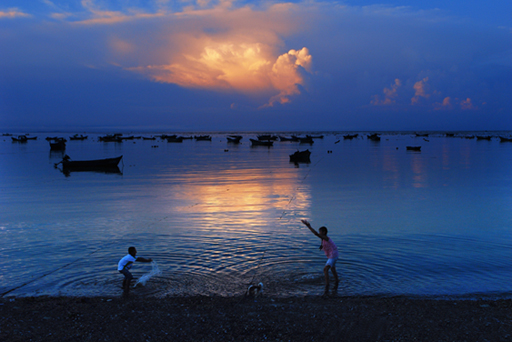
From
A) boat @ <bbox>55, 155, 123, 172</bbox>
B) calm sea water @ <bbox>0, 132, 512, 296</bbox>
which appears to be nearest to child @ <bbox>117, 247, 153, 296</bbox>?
calm sea water @ <bbox>0, 132, 512, 296</bbox>

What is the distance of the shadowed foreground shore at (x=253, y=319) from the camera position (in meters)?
6.64

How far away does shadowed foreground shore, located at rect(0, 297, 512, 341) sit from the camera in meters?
6.64

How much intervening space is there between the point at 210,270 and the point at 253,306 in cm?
292

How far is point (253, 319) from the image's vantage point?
7.26 metres

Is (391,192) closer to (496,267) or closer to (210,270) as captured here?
(496,267)

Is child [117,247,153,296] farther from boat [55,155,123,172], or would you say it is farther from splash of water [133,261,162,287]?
boat [55,155,123,172]

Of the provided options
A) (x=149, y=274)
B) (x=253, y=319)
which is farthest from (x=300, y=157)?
(x=253, y=319)

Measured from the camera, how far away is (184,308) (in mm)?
7816

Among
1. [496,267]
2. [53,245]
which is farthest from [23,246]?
[496,267]

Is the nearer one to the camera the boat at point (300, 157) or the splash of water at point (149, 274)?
the splash of water at point (149, 274)

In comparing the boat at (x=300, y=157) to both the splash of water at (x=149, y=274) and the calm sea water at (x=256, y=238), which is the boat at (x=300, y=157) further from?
the splash of water at (x=149, y=274)

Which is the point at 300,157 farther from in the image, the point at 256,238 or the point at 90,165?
the point at 256,238

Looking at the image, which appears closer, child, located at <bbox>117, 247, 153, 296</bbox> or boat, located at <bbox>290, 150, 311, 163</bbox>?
child, located at <bbox>117, 247, 153, 296</bbox>

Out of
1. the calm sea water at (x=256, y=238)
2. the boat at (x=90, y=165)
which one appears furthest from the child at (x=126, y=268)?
the boat at (x=90, y=165)
